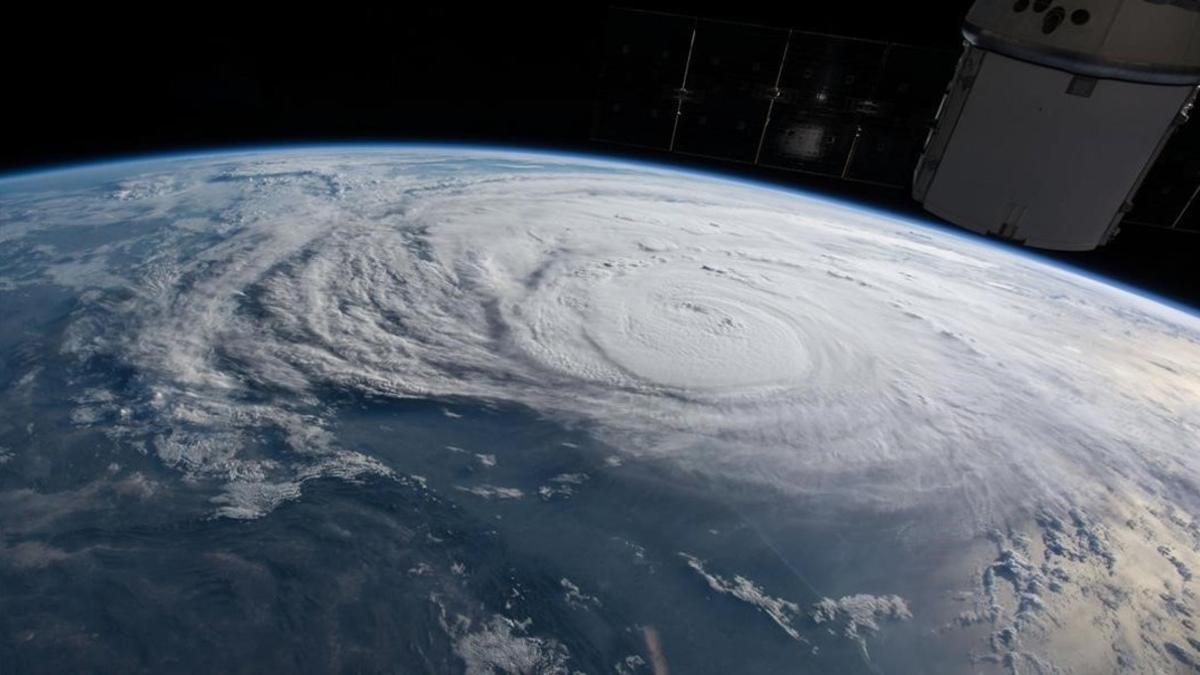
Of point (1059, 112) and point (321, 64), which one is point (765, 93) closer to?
point (1059, 112)

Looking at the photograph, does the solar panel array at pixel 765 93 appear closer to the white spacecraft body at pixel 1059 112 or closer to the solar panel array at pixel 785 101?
the solar panel array at pixel 785 101

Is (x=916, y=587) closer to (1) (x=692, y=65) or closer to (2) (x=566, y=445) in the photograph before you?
(2) (x=566, y=445)

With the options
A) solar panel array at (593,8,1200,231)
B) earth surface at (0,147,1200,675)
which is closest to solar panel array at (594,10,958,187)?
solar panel array at (593,8,1200,231)

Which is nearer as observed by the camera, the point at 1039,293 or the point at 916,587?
the point at 916,587

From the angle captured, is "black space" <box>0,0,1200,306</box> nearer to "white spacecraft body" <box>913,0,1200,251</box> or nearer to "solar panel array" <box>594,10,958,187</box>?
"solar panel array" <box>594,10,958,187</box>

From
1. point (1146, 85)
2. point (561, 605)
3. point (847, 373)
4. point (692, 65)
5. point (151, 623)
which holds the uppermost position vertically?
Answer: point (692, 65)

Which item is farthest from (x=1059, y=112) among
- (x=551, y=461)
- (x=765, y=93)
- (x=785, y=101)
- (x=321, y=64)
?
(x=321, y=64)

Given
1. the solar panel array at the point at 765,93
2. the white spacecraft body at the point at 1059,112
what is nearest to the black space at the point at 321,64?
the solar panel array at the point at 765,93

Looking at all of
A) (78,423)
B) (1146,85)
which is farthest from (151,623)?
(1146,85)
